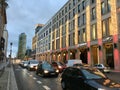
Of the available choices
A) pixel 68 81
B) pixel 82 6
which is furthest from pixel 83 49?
pixel 68 81

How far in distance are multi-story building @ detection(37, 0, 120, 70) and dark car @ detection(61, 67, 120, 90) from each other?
25137 millimetres

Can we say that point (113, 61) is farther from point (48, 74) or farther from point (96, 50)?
point (48, 74)

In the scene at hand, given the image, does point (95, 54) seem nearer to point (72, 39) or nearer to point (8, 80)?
point (72, 39)

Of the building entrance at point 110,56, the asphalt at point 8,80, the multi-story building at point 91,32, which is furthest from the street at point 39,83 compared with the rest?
the multi-story building at point 91,32

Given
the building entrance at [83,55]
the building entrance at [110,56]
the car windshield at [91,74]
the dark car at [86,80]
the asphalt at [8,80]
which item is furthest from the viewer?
the building entrance at [83,55]

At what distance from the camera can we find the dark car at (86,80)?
350 inches

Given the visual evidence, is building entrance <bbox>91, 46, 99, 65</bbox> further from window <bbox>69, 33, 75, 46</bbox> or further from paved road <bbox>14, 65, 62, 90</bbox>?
paved road <bbox>14, 65, 62, 90</bbox>

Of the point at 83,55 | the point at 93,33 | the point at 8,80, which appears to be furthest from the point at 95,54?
the point at 8,80

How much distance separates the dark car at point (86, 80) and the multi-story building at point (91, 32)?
2514 cm

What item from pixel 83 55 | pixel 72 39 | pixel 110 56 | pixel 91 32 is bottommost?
pixel 110 56

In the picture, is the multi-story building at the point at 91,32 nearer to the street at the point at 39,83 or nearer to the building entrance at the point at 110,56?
the building entrance at the point at 110,56

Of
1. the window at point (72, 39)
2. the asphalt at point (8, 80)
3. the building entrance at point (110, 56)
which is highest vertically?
the window at point (72, 39)

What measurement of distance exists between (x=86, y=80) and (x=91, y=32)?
36329 mm

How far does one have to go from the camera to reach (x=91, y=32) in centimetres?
4547
